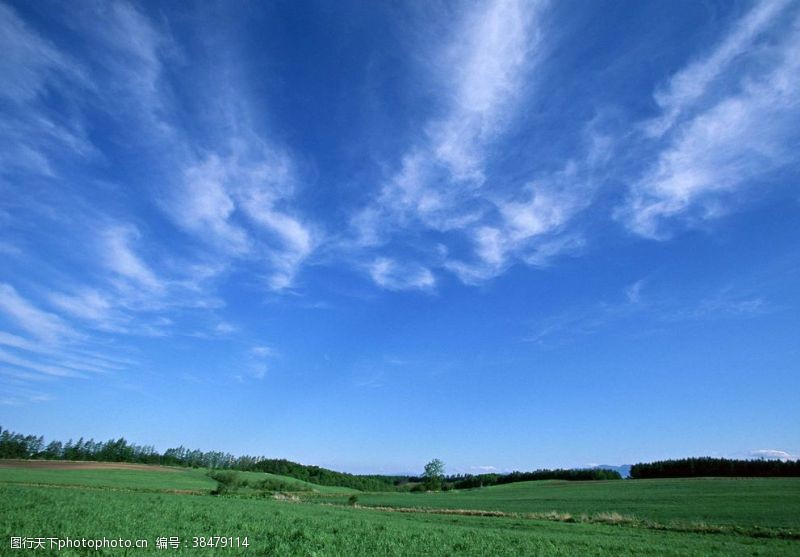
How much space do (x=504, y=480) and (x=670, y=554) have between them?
552ft

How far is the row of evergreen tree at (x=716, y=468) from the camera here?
11351cm

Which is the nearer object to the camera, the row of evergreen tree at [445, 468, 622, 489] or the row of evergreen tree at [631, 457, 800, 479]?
the row of evergreen tree at [631, 457, 800, 479]

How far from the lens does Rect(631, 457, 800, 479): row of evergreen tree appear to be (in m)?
114

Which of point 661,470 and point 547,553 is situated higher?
point 661,470

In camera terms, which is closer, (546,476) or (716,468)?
(716,468)

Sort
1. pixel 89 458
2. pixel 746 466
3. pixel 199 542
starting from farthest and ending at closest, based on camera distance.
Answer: pixel 89 458, pixel 746 466, pixel 199 542

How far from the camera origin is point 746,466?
121938mm

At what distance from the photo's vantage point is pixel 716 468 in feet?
415

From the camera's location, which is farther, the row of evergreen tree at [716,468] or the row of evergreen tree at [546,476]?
the row of evergreen tree at [546,476]

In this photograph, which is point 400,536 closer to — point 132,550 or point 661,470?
point 132,550

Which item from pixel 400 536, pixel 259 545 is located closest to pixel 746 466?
pixel 400 536

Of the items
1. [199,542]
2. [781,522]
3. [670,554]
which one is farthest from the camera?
[781,522]

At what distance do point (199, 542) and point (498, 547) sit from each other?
1353cm

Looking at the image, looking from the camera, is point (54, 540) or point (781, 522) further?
point (781, 522)
